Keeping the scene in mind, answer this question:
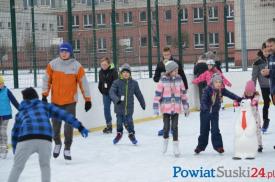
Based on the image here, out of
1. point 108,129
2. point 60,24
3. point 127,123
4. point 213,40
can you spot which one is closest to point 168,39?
point 213,40

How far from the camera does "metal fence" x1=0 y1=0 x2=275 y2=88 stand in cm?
1225

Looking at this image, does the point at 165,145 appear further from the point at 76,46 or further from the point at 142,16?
the point at 142,16

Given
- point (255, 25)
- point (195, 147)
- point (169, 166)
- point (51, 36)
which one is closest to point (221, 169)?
point (169, 166)

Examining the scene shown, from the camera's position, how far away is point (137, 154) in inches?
382

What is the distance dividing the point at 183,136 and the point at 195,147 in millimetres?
1473

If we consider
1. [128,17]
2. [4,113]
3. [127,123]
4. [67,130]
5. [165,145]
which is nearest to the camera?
[67,130]

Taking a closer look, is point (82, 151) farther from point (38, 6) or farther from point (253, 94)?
point (38, 6)

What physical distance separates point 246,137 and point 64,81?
259cm

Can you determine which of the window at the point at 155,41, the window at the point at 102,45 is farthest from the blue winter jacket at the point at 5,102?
the window at the point at 155,41

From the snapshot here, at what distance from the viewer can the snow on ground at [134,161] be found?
7926 mm

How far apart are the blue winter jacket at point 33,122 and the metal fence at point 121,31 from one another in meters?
5.17

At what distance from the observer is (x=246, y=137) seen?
870cm

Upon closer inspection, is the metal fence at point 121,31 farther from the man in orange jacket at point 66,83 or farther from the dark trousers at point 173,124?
the dark trousers at point 173,124

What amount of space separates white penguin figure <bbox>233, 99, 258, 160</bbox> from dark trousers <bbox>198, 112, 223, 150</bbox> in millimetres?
561
